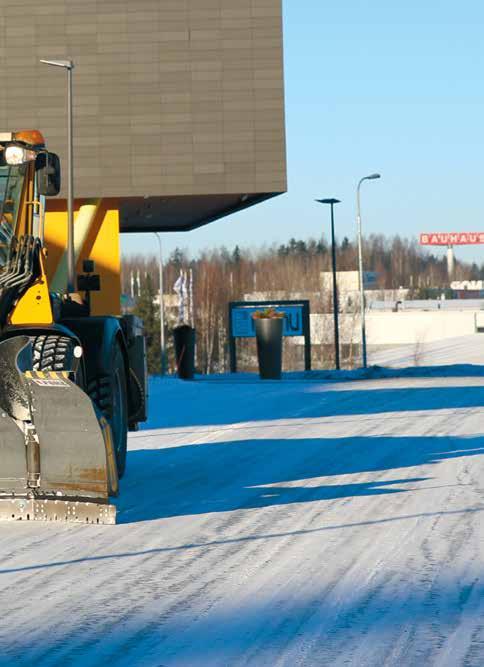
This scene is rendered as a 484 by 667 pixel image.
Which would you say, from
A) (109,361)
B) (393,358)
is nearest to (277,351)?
(109,361)

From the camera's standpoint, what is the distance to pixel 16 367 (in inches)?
389

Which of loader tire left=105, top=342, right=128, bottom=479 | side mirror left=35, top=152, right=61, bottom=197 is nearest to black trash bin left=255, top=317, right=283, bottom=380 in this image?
loader tire left=105, top=342, right=128, bottom=479

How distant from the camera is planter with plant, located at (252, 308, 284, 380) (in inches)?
1421

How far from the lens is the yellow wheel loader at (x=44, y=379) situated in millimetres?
9727

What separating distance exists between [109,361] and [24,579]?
3.77 m

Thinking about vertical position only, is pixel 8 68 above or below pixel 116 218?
above

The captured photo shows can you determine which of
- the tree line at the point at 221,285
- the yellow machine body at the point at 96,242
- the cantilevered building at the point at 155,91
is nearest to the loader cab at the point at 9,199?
the cantilevered building at the point at 155,91

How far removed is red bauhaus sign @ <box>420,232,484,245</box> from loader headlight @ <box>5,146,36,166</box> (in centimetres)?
16951

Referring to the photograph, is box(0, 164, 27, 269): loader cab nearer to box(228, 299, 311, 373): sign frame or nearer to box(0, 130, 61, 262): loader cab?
box(0, 130, 61, 262): loader cab

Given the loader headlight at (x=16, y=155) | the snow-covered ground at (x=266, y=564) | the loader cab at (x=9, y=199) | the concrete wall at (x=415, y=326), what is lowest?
the concrete wall at (x=415, y=326)

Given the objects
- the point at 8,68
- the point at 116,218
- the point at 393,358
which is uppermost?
the point at 8,68

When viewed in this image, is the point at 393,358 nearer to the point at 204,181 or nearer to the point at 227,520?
the point at 204,181

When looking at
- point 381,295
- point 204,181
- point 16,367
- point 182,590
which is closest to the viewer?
point 182,590

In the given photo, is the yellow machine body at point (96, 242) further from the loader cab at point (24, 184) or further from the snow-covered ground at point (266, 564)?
the loader cab at point (24, 184)
